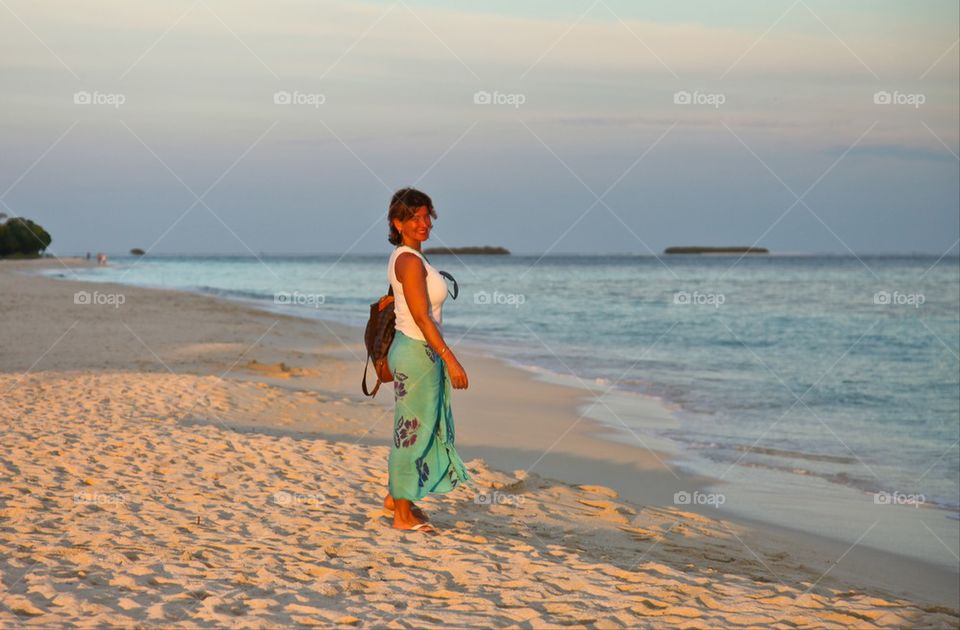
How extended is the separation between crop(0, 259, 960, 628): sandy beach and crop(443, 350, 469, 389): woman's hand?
90cm

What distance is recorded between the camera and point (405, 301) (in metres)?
5.23

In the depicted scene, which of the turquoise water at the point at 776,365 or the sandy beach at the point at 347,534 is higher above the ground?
the turquoise water at the point at 776,365

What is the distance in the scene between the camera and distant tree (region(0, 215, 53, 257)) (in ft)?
239

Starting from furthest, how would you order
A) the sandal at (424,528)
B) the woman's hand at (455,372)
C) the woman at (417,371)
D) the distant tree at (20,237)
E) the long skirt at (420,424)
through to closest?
1. the distant tree at (20,237)
2. the sandal at (424,528)
3. the long skirt at (420,424)
4. the woman at (417,371)
5. the woman's hand at (455,372)

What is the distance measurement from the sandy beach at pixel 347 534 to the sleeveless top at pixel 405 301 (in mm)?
1188

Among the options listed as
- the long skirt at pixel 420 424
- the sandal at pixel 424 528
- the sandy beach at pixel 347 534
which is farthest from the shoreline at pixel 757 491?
the long skirt at pixel 420 424

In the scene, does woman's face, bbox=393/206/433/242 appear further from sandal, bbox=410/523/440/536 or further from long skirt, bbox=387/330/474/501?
sandal, bbox=410/523/440/536

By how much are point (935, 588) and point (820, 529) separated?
3.92 ft

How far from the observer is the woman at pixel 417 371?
16.9 ft

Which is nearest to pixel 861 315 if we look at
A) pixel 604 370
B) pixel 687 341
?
pixel 687 341

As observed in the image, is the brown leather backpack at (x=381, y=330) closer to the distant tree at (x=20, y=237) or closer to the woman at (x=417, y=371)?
the woman at (x=417, y=371)

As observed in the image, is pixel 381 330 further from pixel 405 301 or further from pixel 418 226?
pixel 418 226

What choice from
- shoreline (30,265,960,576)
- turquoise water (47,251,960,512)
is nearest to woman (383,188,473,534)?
shoreline (30,265,960,576)

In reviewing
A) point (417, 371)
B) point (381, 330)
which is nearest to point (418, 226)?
point (381, 330)
